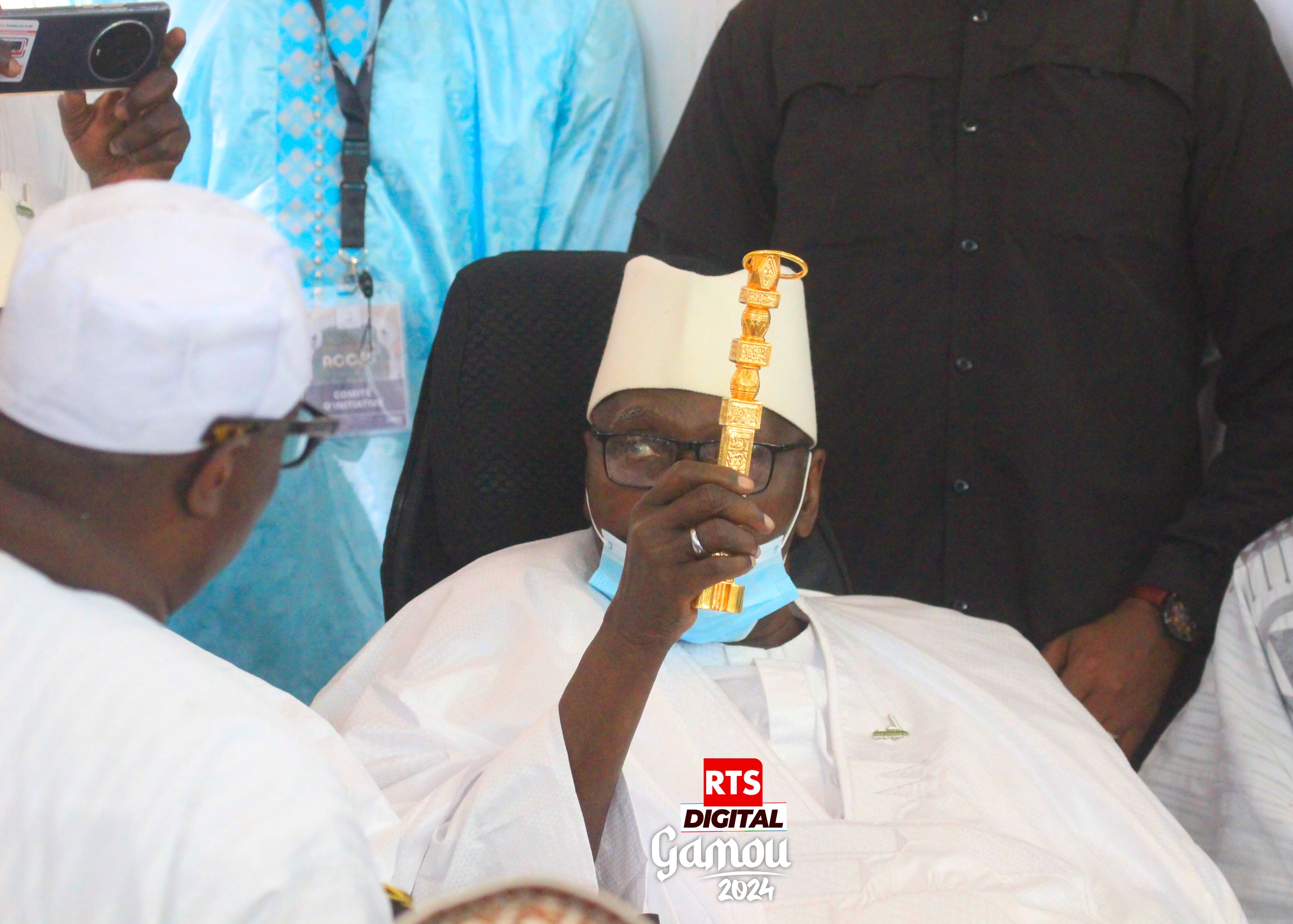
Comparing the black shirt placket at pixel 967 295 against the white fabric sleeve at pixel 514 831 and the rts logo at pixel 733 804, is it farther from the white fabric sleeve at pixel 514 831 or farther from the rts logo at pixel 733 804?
the white fabric sleeve at pixel 514 831

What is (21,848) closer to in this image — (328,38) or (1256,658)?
(1256,658)

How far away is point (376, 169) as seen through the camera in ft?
10.6

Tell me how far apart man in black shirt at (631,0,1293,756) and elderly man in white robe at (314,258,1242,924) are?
23 cm

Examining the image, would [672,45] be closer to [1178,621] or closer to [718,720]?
[1178,621]

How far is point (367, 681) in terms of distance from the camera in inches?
90.0

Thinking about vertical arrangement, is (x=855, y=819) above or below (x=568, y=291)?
below

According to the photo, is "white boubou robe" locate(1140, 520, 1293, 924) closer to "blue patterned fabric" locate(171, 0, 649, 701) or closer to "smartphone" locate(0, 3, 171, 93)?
"blue patterned fabric" locate(171, 0, 649, 701)

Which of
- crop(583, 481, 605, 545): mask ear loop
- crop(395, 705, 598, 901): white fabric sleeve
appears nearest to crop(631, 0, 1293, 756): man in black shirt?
crop(583, 481, 605, 545): mask ear loop

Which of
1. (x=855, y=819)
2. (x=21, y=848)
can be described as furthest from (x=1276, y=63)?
(x=21, y=848)

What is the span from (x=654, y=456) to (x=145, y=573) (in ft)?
3.71

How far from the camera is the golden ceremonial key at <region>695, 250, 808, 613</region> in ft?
5.63

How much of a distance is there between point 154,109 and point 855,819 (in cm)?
176

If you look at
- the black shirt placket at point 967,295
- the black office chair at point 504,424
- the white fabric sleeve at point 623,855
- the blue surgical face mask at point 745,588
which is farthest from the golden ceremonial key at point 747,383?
the black shirt placket at point 967,295

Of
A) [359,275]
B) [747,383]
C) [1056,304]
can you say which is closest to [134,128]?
[359,275]
